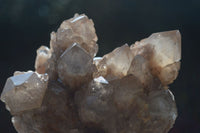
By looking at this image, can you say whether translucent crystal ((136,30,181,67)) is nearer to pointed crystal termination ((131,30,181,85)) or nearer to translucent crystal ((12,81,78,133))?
pointed crystal termination ((131,30,181,85))

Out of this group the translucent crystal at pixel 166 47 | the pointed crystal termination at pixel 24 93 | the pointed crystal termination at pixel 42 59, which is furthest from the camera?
the pointed crystal termination at pixel 42 59

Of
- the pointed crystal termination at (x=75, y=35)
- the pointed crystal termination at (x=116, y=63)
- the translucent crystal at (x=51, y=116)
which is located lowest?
the translucent crystal at (x=51, y=116)

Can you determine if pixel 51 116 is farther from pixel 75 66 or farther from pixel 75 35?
pixel 75 35

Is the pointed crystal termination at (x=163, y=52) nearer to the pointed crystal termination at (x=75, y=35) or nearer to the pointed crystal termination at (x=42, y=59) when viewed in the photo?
the pointed crystal termination at (x=75, y=35)

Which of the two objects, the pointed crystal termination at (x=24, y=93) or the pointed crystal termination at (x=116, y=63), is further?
the pointed crystal termination at (x=116, y=63)


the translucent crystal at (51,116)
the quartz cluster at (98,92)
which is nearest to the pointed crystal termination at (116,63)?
the quartz cluster at (98,92)

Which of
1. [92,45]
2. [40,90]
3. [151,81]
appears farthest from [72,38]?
[151,81]

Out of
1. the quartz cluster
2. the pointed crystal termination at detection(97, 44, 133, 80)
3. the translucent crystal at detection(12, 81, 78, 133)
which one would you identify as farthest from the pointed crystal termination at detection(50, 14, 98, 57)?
the translucent crystal at detection(12, 81, 78, 133)

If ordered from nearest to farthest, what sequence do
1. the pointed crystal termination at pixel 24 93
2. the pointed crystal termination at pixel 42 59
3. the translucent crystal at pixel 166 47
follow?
1. the pointed crystal termination at pixel 24 93
2. the translucent crystal at pixel 166 47
3. the pointed crystal termination at pixel 42 59

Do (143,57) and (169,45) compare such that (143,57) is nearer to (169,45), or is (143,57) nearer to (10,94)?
(169,45)
